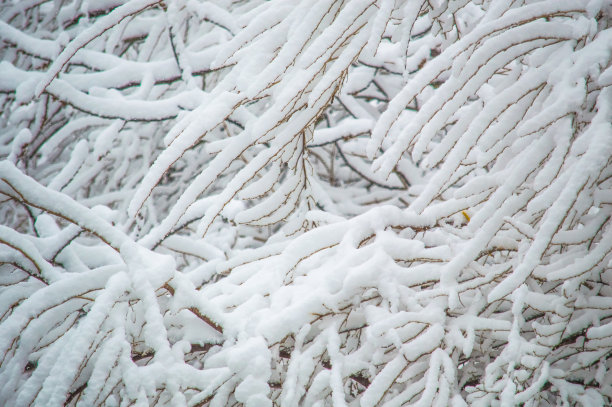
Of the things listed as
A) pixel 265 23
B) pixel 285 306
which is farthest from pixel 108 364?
pixel 265 23

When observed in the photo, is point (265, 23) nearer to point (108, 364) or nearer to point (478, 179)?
point (478, 179)

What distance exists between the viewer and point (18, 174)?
0.96 meters

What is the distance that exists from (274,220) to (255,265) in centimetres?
19

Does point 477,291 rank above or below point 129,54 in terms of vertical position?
below

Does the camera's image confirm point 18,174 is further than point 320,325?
No

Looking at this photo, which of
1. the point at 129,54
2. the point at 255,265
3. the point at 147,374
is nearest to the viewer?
the point at 147,374

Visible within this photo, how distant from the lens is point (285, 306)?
3.59 feet

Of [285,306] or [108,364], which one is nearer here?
[108,364]

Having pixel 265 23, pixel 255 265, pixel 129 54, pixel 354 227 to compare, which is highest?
pixel 129 54

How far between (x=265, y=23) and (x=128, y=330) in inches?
34.0

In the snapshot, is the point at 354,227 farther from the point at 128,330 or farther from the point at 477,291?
the point at 128,330

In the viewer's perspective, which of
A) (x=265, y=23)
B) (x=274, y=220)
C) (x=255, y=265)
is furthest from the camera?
(x=274, y=220)

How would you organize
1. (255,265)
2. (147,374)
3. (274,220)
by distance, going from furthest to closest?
(274,220), (255,265), (147,374)

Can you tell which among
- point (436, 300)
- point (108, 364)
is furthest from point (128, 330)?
point (436, 300)
